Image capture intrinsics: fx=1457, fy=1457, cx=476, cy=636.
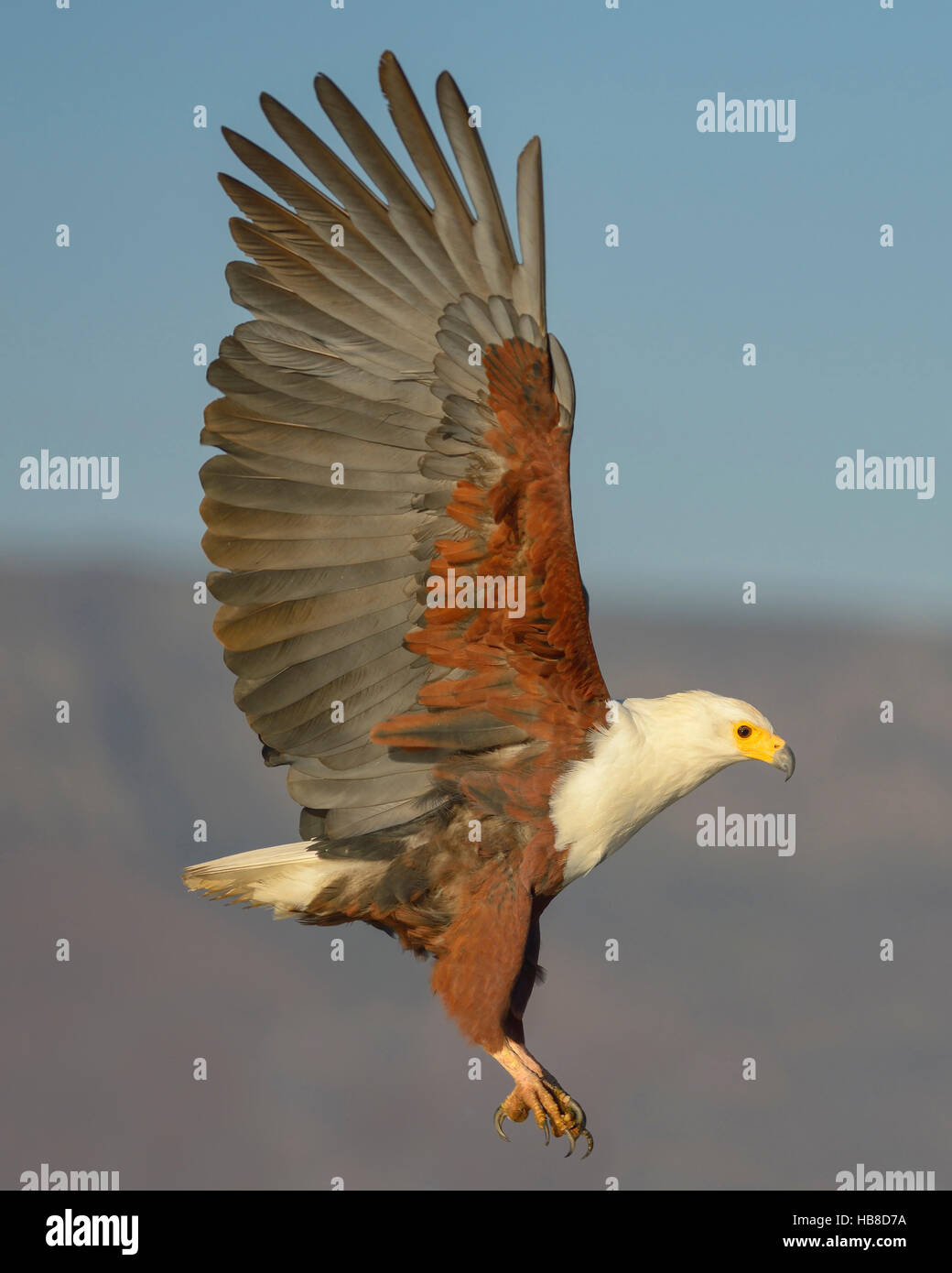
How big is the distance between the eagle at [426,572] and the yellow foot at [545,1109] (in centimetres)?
1

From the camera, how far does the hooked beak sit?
6973 mm

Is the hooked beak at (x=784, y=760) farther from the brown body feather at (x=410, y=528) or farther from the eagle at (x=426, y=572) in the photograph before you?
the brown body feather at (x=410, y=528)

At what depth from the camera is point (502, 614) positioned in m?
6.59

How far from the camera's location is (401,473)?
21.5 ft

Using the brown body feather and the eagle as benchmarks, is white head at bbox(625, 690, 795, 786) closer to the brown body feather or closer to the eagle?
the eagle

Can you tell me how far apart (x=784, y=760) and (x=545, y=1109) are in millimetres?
1984

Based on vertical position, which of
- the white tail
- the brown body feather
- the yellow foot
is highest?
the brown body feather

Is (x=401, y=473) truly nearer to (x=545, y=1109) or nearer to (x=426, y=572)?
(x=426, y=572)

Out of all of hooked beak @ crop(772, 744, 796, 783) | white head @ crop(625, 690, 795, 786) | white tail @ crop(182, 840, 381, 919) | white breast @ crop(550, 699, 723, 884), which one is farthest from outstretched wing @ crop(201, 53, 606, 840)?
hooked beak @ crop(772, 744, 796, 783)

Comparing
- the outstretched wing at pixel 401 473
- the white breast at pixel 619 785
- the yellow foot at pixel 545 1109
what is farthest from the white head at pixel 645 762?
the yellow foot at pixel 545 1109

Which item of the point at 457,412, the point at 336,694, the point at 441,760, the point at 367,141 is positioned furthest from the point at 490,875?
the point at 367,141

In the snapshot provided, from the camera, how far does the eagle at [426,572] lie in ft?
21.1

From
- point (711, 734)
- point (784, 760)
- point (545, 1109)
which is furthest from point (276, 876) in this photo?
point (784, 760)

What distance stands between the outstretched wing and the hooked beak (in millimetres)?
930
